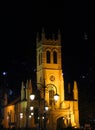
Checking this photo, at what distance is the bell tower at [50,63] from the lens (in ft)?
302

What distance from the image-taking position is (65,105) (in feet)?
294

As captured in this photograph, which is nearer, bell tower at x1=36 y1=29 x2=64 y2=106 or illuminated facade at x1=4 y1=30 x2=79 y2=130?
illuminated facade at x1=4 y1=30 x2=79 y2=130

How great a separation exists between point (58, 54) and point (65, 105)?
1243 cm

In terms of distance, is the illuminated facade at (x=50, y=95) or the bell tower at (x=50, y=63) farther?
the bell tower at (x=50, y=63)

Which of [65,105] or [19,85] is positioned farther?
[19,85]

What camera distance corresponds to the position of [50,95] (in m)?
90.1

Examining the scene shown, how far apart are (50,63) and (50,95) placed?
307 inches

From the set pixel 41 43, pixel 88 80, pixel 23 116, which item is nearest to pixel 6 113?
pixel 23 116

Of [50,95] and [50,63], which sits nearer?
[50,95]

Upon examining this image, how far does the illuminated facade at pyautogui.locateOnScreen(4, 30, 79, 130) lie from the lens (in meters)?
86.8

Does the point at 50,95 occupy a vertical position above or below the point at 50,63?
below

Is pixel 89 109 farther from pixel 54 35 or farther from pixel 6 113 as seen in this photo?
pixel 6 113

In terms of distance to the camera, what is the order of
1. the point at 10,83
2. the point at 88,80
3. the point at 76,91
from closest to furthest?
1. the point at 88,80
2. the point at 76,91
3. the point at 10,83

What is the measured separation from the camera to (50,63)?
93500 mm
